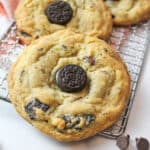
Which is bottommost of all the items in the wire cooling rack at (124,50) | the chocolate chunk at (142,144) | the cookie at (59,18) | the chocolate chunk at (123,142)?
the chocolate chunk at (142,144)

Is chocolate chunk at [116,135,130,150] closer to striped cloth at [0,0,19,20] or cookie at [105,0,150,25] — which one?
cookie at [105,0,150,25]

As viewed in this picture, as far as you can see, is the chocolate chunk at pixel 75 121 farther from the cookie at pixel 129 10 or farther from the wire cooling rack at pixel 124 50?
the cookie at pixel 129 10

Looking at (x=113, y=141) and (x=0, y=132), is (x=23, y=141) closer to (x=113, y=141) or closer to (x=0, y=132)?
(x=0, y=132)

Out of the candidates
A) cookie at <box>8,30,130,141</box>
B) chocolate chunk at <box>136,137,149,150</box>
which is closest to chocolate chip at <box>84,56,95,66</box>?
cookie at <box>8,30,130,141</box>

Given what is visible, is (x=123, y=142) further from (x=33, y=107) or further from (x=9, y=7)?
(x=9, y=7)

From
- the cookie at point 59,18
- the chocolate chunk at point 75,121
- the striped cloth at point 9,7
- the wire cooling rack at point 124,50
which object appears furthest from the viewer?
the striped cloth at point 9,7

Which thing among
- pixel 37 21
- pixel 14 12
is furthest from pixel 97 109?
pixel 14 12

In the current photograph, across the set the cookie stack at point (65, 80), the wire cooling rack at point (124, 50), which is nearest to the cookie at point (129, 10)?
the wire cooling rack at point (124, 50)
